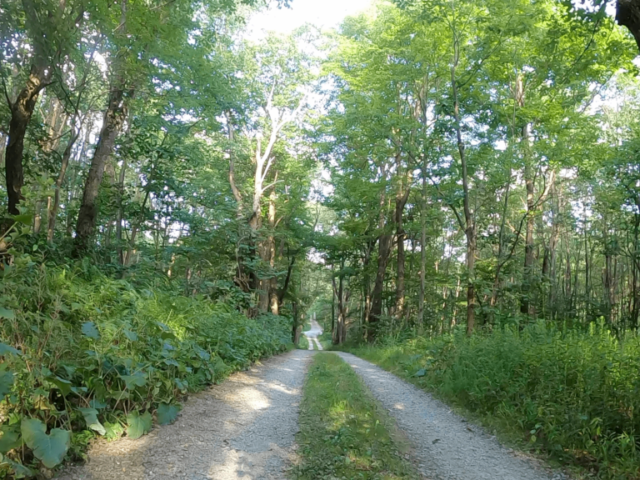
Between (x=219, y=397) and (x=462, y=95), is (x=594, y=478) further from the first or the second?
(x=462, y=95)

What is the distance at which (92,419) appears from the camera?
3256 millimetres

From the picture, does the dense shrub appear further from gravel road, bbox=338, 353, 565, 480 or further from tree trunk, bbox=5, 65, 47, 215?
gravel road, bbox=338, 353, 565, 480

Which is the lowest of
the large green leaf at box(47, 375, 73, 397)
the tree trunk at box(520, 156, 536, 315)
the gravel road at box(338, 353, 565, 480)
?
the gravel road at box(338, 353, 565, 480)

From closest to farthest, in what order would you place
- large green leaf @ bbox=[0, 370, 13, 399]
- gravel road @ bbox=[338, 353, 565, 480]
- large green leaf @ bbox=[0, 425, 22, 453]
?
large green leaf @ bbox=[0, 370, 13, 399] → large green leaf @ bbox=[0, 425, 22, 453] → gravel road @ bbox=[338, 353, 565, 480]

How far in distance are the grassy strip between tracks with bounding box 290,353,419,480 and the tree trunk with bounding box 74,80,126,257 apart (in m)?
5.89

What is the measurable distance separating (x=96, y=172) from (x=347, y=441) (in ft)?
25.9

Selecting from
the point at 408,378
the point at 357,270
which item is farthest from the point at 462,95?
the point at 357,270

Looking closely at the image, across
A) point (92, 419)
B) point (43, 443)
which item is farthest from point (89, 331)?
point (43, 443)

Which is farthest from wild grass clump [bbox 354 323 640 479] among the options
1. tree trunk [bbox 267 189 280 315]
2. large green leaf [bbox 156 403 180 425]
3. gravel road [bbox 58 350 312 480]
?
tree trunk [bbox 267 189 280 315]

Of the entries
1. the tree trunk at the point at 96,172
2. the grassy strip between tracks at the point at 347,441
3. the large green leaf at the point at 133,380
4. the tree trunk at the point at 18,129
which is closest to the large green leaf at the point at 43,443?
the large green leaf at the point at 133,380

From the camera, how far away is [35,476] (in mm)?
2705

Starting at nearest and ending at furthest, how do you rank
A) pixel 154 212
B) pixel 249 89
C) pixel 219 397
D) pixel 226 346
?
pixel 219 397, pixel 226 346, pixel 154 212, pixel 249 89

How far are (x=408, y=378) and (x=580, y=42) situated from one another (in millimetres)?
7664

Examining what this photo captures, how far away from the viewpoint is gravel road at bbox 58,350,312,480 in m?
3.15
